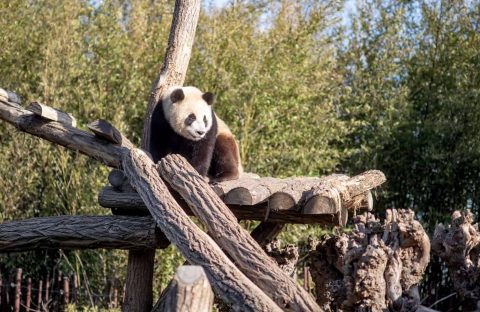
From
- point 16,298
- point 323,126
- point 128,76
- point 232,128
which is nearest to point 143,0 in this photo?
point 128,76

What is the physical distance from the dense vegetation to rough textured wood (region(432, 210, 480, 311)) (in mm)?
3694

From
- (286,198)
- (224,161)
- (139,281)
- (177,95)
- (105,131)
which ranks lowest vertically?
(139,281)

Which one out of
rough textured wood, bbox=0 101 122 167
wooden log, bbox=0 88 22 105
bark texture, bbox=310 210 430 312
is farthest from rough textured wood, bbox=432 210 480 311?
wooden log, bbox=0 88 22 105

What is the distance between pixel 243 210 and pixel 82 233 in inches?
42.5

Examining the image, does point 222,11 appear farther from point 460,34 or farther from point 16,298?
point 16,298

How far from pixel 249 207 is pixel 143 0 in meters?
4.26

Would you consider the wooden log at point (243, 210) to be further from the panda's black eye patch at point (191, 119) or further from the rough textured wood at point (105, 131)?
the panda's black eye patch at point (191, 119)

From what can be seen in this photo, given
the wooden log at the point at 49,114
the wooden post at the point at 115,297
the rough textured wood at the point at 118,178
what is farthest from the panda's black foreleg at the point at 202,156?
the wooden post at the point at 115,297

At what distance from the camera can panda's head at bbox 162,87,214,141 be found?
5.34 meters

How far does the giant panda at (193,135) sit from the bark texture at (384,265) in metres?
1.47

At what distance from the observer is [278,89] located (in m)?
7.82

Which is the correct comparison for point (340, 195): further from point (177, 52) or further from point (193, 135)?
point (177, 52)

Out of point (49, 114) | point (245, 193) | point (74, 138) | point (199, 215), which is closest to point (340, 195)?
point (245, 193)

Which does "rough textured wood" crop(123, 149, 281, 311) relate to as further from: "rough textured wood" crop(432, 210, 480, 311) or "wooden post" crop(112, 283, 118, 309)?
"wooden post" crop(112, 283, 118, 309)
